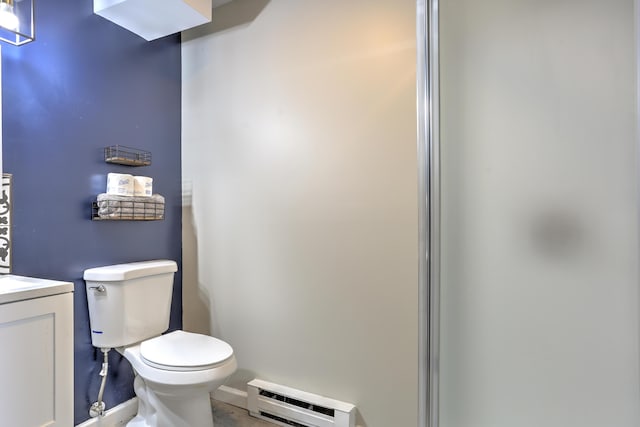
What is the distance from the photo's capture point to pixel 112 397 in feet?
5.92

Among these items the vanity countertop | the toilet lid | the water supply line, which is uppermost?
the vanity countertop

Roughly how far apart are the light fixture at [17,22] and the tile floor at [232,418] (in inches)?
74.0

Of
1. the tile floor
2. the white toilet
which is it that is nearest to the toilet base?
the white toilet

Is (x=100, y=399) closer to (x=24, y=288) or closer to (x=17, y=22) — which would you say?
(x=24, y=288)

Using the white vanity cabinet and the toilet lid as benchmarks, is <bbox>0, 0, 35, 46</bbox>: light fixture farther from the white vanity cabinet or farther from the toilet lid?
the toilet lid

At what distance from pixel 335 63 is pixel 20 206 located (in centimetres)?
147

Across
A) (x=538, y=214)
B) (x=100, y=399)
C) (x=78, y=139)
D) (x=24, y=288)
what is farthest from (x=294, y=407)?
(x=78, y=139)

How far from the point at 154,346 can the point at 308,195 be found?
96 centimetres

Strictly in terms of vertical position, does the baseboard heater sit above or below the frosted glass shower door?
below

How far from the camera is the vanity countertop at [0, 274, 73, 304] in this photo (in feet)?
3.67

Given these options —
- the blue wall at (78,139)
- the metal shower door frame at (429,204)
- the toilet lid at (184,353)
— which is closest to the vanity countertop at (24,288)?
the blue wall at (78,139)

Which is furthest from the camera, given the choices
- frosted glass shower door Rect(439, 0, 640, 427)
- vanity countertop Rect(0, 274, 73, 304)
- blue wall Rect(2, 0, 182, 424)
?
blue wall Rect(2, 0, 182, 424)

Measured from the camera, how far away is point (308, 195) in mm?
1829

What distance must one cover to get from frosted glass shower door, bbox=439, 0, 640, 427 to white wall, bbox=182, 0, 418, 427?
0.48 meters
